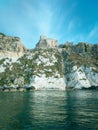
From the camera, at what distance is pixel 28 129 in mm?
44062

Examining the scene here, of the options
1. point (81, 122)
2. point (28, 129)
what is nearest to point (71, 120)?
point (81, 122)

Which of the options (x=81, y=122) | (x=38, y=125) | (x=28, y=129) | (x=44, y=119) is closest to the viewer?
(x=28, y=129)

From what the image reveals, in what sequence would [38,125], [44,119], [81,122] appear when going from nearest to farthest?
[38,125]
[81,122]
[44,119]

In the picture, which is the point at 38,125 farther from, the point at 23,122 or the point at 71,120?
the point at 71,120

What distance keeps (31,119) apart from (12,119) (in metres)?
4.01

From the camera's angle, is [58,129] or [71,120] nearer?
[58,129]

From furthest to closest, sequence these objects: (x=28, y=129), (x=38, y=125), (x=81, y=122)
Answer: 1. (x=81, y=122)
2. (x=38, y=125)
3. (x=28, y=129)

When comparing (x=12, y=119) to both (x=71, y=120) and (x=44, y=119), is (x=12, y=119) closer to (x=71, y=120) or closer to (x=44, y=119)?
(x=44, y=119)

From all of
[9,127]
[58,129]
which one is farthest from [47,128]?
[9,127]

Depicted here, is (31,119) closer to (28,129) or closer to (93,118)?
(28,129)

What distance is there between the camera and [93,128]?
149ft

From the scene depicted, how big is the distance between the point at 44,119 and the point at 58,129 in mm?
10711

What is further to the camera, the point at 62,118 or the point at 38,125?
the point at 62,118

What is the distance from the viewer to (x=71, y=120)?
174 feet
